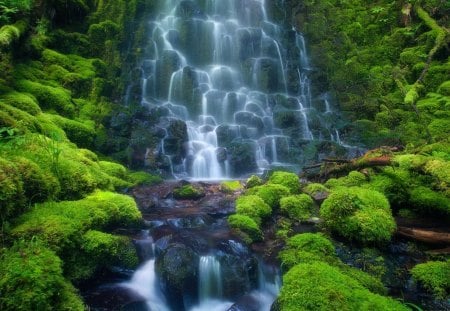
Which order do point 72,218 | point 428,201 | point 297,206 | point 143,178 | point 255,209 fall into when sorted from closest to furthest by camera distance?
point 72,218
point 428,201
point 255,209
point 297,206
point 143,178

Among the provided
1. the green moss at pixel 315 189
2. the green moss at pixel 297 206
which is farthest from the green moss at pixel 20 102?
the green moss at pixel 315 189

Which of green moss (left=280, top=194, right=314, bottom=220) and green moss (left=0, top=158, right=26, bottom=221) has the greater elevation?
green moss (left=0, top=158, right=26, bottom=221)

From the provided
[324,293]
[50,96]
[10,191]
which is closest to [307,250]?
[324,293]

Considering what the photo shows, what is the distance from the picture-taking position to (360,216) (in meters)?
6.73

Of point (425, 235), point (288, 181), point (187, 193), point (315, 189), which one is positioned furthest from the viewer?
point (187, 193)

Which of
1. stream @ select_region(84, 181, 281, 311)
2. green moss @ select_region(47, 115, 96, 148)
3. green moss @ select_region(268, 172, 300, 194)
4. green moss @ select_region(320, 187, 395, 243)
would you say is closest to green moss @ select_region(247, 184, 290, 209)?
green moss @ select_region(268, 172, 300, 194)

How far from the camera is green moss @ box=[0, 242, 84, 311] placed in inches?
Result: 139

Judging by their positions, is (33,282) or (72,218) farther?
(72,218)

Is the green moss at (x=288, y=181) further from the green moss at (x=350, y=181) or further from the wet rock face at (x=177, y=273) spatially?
the wet rock face at (x=177, y=273)

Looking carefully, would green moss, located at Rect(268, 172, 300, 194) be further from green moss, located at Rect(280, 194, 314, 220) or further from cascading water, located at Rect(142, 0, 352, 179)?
cascading water, located at Rect(142, 0, 352, 179)

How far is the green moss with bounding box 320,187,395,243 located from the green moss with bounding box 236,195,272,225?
1.44 m

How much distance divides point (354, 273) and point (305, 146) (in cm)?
1010

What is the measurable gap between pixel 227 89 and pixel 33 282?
51.0 feet

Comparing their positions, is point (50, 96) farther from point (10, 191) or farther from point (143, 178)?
point (10, 191)
